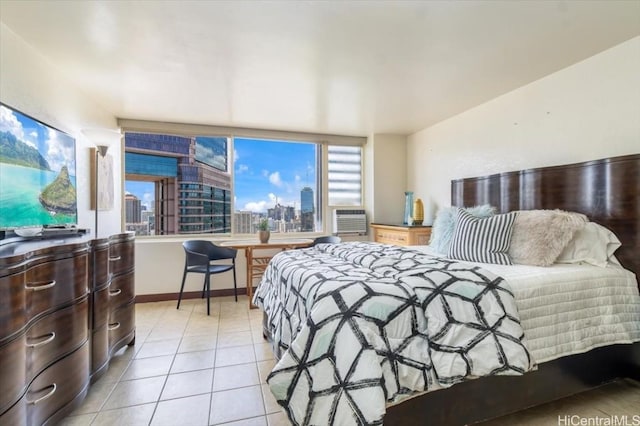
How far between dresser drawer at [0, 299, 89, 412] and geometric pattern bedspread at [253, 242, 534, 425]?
41.0 inches

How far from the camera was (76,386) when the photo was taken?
1.70 metres

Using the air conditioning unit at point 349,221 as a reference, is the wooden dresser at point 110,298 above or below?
below

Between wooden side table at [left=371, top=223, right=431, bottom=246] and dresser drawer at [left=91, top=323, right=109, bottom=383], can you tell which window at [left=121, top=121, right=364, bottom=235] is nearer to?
wooden side table at [left=371, top=223, right=431, bottom=246]

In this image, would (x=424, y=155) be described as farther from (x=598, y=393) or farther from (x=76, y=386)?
(x=76, y=386)

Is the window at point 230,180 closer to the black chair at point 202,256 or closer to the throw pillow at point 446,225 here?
the black chair at point 202,256

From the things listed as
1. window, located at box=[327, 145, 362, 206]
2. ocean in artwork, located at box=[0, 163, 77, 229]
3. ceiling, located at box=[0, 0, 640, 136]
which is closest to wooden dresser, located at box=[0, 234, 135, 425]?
ocean in artwork, located at box=[0, 163, 77, 229]

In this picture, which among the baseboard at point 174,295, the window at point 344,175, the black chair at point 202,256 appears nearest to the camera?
the black chair at point 202,256

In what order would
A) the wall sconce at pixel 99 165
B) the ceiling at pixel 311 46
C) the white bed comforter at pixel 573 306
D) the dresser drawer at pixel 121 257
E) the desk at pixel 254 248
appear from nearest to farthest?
the white bed comforter at pixel 573 306 → the ceiling at pixel 311 46 → the dresser drawer at pixel 121 257 → the wall sconce at pixel 99 165 → the desk at pixel 254 248

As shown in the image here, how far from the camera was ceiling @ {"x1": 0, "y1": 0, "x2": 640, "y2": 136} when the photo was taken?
175cm

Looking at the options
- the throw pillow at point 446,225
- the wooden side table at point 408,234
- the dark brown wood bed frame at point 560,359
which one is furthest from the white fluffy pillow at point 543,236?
the wooden side table at point 408,234

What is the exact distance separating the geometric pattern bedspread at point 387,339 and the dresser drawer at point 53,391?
108 cm

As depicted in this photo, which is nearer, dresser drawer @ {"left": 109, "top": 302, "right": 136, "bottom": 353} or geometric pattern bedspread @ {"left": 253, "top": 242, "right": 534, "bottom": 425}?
geometric pattern bedspread @ {"left": 253, "top": 242, "right": 534, "bottom": 425}

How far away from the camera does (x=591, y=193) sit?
224 cm

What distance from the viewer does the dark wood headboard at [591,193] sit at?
200 cm
